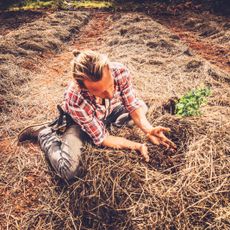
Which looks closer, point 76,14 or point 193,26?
point 193,26

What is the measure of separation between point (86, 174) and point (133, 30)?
482 cm

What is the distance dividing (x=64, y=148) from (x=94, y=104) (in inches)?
16.7

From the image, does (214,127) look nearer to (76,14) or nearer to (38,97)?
(38,97)

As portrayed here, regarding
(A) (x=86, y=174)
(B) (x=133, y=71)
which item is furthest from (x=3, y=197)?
(B) (x=133, y=71)

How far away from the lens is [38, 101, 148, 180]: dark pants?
2.17 meters

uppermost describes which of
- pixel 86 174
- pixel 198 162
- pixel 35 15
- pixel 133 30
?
pixel 198 162

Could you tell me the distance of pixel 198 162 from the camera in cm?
205

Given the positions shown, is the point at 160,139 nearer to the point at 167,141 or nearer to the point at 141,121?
the point at 167,141

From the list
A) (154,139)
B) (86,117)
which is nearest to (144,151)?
(154,139)

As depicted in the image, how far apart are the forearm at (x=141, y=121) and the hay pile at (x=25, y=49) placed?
1821 millimetres

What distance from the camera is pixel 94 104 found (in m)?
A: 2.17

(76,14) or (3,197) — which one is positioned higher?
(3,197)

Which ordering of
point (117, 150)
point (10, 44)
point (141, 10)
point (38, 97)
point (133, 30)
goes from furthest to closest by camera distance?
point (141, 10), point (133, 30), point (10, 44), point (38, 97), point (117, 150)

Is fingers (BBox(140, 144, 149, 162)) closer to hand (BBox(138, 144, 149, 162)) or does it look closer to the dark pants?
hand (BBox(138, 144, 149, 162))
